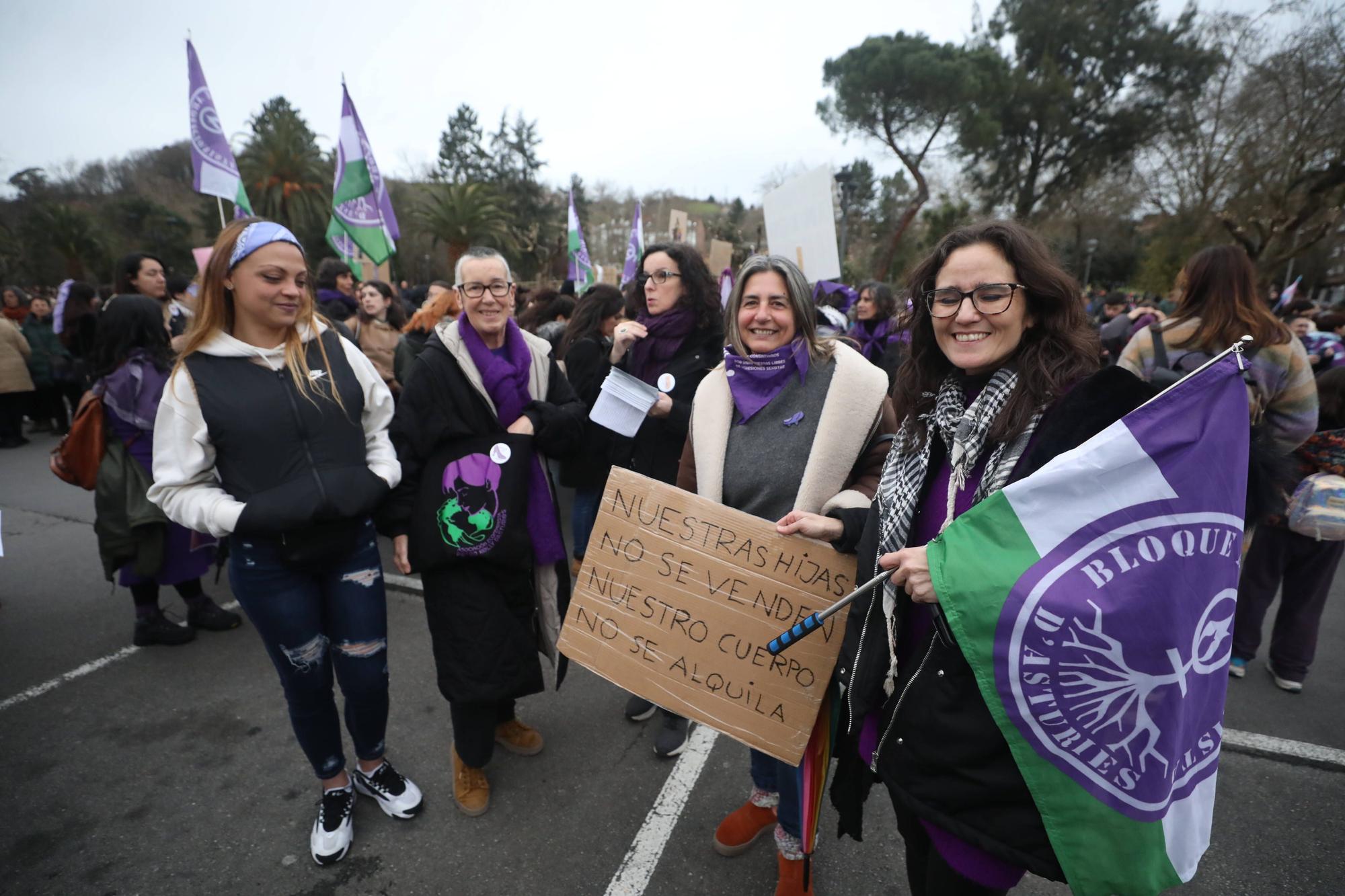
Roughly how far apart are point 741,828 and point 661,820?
0.34 m

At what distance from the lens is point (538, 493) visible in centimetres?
253

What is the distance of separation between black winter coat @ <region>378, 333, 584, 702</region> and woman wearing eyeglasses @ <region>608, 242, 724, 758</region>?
67cm

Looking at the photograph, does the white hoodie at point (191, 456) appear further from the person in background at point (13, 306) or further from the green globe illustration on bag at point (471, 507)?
the person in background at point (13, 306)

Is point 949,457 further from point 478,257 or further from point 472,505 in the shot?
point 478,257

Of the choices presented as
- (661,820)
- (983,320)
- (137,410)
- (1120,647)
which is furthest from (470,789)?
(137,410)

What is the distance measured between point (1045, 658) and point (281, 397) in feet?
7.23

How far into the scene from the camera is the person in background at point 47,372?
8695 mm

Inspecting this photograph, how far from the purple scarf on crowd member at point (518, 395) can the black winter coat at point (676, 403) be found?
2.00 feet

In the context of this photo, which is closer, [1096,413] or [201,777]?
[1096,413]

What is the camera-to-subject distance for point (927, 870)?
1462 millimetres

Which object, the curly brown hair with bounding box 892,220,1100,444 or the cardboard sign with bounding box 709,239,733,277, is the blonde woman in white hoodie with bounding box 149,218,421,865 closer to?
the curly brown hair with bounding box 892,220,1100,444

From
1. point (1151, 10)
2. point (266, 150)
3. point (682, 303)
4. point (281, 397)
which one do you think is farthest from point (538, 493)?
point (1151, 10)

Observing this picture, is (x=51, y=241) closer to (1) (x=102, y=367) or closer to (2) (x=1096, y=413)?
(1) (x=102, y=367)

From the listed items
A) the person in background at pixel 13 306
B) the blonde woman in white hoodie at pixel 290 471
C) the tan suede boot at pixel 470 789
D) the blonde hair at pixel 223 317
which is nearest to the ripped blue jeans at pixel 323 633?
the blonde woman in white hoodie at pixel 290 471
